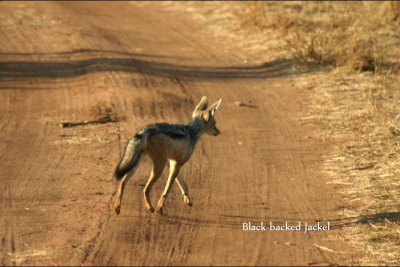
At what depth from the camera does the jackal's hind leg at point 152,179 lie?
7883 millimetres

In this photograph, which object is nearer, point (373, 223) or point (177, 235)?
point (177, 235)

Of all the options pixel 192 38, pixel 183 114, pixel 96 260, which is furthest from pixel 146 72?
pixel 96 260

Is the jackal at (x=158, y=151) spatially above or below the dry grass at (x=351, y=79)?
above

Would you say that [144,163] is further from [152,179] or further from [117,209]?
[117,209]

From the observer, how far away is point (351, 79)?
14234 mm

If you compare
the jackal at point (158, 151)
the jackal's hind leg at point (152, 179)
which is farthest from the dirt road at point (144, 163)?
the jackal at point (158, 151)

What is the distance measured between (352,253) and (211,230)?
1628 millimetres

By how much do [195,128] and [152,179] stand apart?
1.02 m

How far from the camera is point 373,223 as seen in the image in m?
8.23

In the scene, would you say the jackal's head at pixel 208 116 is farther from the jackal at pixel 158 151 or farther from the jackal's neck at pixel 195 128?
the jackal at pixel 158 151

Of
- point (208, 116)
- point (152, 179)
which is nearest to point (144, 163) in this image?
point (208, 116)

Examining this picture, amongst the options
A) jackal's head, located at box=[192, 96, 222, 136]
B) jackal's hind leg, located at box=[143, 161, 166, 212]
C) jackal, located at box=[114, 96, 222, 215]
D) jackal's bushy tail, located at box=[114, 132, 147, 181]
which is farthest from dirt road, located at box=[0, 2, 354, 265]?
jackal's head, located at box=[192, 96, 222, 136]

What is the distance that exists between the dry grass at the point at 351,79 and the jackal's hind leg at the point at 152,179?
239 cm

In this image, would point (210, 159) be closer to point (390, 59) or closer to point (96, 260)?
point (96, 260)
